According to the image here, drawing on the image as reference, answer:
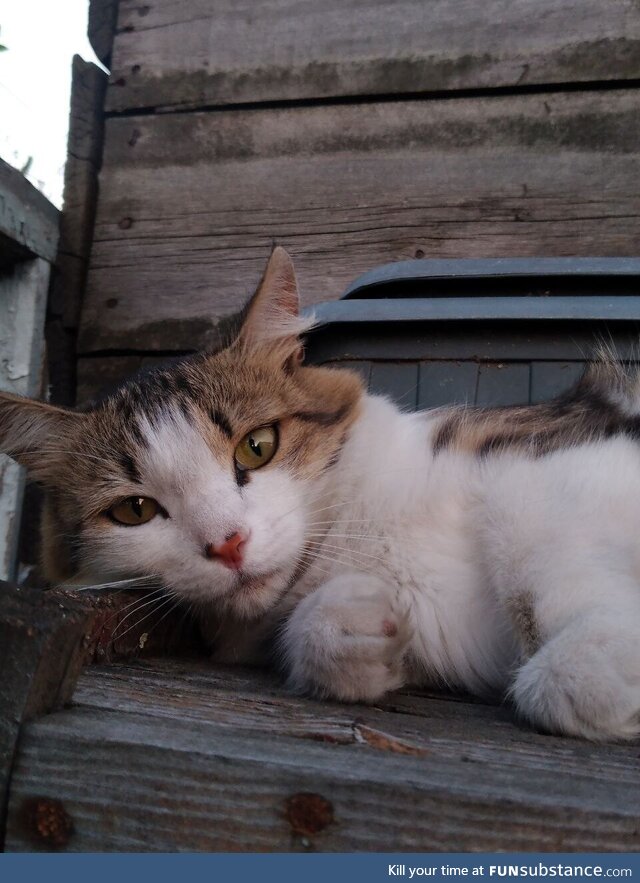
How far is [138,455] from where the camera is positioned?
4.39 feet

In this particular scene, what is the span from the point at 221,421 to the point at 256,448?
0.28 ft

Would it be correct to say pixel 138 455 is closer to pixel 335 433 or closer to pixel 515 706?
pixel 335 433

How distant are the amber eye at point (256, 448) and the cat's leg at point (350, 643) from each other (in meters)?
0.33

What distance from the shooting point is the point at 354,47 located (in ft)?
8.14

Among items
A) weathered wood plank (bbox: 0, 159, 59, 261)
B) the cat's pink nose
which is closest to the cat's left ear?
the cat's pink nose

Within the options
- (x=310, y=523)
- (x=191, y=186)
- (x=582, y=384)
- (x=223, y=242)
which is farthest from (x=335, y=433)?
(x=191, y=186)

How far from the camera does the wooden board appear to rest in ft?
1.87

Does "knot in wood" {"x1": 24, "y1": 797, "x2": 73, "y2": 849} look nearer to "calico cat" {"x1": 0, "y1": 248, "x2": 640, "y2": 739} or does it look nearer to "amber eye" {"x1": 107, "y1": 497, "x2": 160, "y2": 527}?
"calico cat" {"x1": 0, "y1": 248, "x2": 640, "y2": 739}

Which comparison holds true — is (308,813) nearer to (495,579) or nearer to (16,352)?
(495,579)

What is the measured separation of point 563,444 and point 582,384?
1.33 ft

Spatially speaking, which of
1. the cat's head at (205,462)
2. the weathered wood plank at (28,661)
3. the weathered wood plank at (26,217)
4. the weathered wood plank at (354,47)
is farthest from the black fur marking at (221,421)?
the weathered wood plank at (354,47)

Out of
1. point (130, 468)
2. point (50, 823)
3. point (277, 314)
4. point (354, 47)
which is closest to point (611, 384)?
point (277, 314)

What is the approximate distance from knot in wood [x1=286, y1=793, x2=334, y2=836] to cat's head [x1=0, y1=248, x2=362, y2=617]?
61 centimetres

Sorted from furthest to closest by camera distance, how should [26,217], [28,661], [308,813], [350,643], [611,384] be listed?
[26,217] → [611,384] → [350,643] → [28,661] → [308,813]
